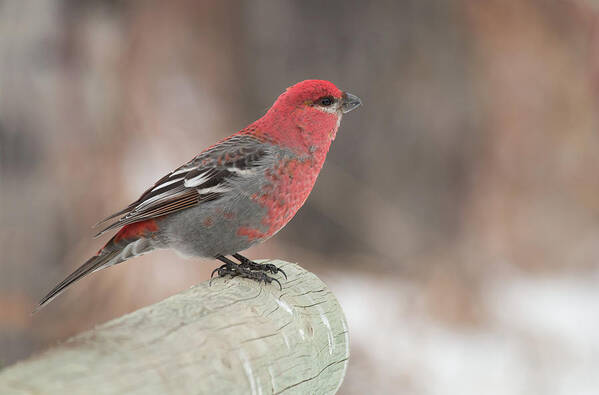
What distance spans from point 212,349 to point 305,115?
4.92 ft

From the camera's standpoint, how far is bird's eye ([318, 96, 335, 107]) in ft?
10.2

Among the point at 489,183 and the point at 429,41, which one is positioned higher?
the point at 429,41

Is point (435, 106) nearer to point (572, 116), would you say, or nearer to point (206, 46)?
point (572, 116)

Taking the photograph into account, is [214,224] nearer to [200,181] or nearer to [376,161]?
[200,181]

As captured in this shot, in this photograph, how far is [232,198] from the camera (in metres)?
2.92

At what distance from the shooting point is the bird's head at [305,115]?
306 centimetres

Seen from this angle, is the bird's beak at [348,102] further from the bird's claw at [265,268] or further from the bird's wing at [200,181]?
the bird's claw at [265,268]

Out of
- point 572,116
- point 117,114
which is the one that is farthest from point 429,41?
point 117,114

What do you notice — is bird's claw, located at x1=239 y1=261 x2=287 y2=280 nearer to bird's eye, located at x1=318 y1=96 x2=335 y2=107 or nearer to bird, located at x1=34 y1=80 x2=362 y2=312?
bird, located at x1=34 y1=80 x2=362 y2=312

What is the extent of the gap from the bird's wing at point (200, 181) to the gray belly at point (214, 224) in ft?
0.14

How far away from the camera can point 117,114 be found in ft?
19.5

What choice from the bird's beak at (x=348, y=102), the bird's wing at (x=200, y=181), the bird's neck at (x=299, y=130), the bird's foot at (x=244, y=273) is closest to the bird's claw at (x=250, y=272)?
the bird's foot at (x=244, y=273)

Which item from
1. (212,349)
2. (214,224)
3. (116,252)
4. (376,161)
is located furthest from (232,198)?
(376,161)

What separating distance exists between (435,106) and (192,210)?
381 centimetres
